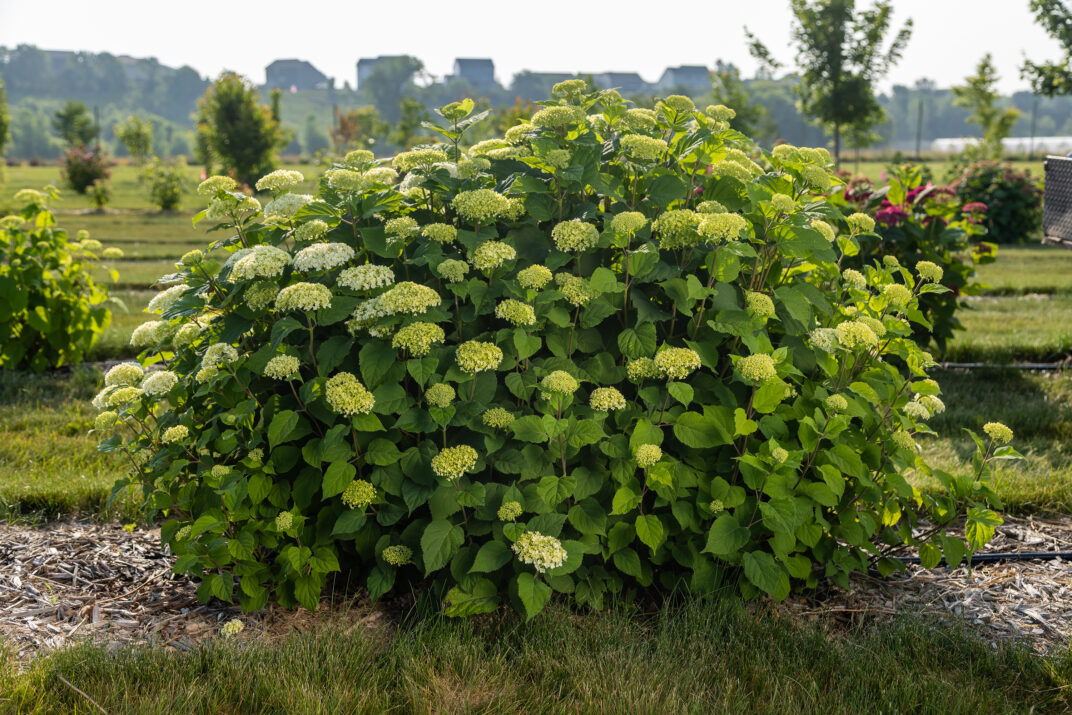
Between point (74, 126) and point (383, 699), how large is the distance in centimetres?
4783

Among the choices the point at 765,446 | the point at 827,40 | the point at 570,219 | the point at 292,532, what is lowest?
the point at 292,532

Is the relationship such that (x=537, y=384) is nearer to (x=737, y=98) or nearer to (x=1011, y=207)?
(x=1011, y=207)

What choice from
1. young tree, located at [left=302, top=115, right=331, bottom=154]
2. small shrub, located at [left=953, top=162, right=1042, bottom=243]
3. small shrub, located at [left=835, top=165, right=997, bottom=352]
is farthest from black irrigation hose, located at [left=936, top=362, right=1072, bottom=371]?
young tree, located at [left=302, top=115, right=331, bottom=154]

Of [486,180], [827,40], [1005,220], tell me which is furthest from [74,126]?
[486,180]

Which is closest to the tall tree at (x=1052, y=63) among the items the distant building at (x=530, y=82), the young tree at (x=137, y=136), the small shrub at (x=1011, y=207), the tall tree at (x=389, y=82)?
the small shrub at (x=1011, y=207)

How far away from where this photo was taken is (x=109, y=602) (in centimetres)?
250

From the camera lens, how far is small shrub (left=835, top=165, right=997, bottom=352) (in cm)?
508

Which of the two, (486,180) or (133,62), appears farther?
(133,62)

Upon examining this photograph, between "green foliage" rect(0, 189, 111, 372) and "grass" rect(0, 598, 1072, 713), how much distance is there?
3655mm

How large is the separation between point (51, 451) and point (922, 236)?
18.1ft

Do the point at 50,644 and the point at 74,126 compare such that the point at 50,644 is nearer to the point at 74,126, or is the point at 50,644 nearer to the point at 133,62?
the point at 74,126

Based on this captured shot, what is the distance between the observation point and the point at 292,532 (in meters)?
2.22

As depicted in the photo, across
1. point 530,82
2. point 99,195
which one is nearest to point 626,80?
point 530,82

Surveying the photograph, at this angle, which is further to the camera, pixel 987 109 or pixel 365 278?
Answer: pixel 987 109
